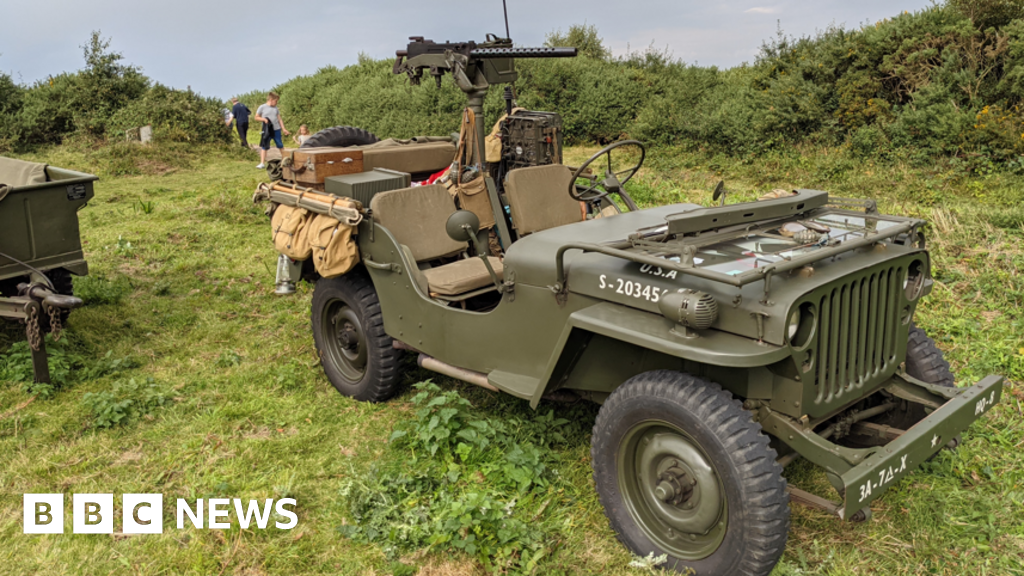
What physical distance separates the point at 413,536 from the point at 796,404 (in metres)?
1.66

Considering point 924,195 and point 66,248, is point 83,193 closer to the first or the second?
point 66,248

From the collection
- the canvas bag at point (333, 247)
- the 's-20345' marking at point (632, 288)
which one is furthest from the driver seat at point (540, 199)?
the 's-20345' marking at point (632, 288)

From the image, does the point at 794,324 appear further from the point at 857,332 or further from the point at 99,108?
the point at 99,108

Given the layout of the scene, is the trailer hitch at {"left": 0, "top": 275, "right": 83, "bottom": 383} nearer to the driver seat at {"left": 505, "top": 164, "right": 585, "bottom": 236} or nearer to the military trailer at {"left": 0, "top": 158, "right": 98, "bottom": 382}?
the military trailer at {"left": 0, "top": 158, "right": 98, "bottom": 382}

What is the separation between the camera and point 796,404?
289 centimetres

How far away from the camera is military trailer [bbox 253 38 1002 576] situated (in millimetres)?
2771

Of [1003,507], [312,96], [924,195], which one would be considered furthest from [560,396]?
[312,96]

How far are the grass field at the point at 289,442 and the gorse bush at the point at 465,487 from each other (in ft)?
0.13

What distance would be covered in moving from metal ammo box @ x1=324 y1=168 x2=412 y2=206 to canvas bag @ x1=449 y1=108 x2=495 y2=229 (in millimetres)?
383

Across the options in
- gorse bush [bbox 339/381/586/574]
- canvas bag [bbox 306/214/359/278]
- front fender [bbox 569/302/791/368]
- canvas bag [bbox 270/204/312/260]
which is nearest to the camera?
front fender [bbox 569/302/791/368]

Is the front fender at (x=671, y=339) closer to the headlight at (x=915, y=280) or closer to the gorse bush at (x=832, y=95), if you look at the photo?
the headlight at (x=915, y=280)

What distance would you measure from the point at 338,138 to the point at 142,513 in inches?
124

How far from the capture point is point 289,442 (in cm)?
428

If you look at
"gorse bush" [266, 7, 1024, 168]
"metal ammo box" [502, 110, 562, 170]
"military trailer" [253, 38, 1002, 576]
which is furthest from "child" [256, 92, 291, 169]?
"military trailer" [253, 38, 1002, 576]
